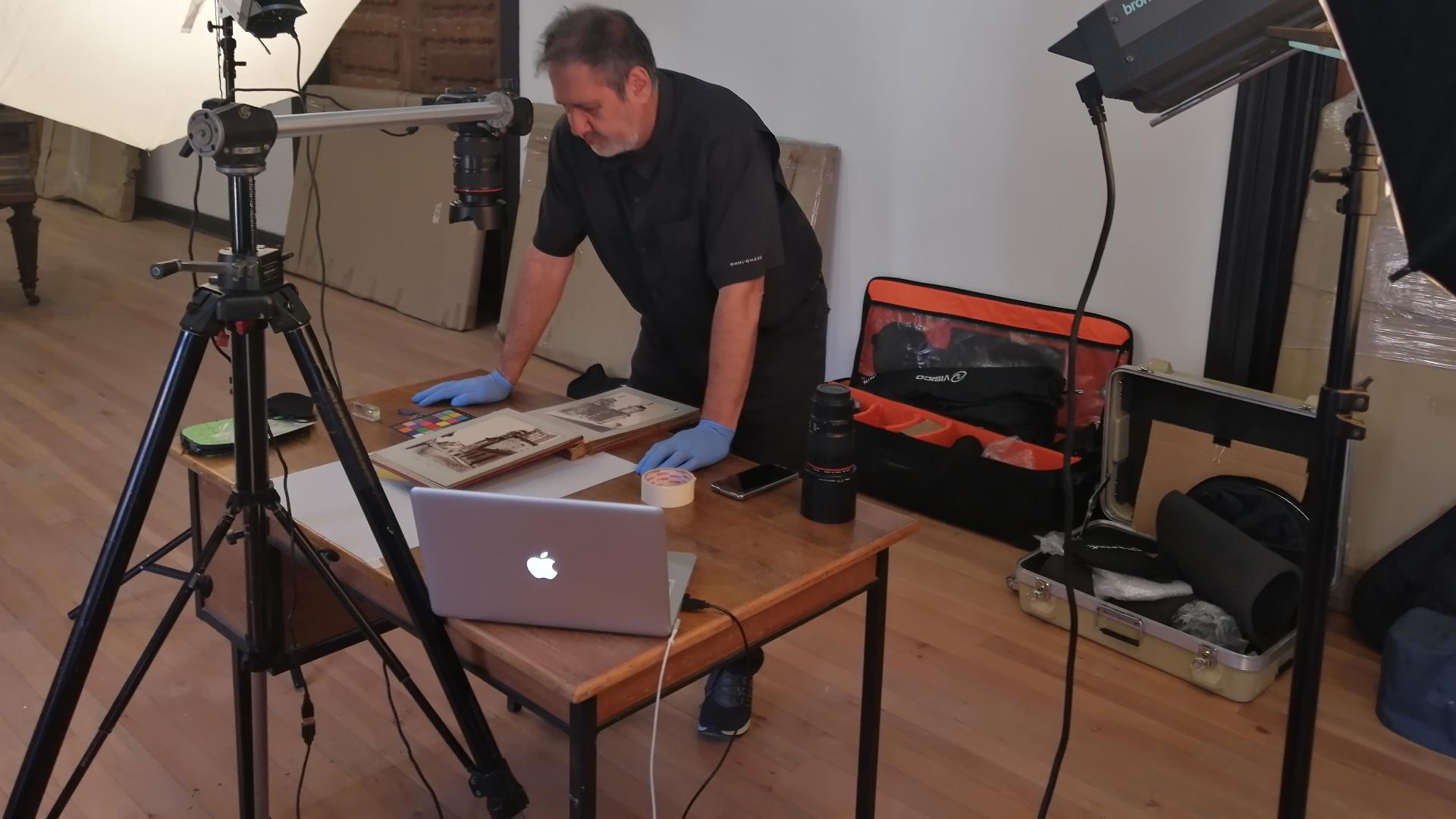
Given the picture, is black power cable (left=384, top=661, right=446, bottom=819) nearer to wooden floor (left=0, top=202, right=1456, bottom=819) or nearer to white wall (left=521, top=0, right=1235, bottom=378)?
wooden floor (left=0, top=202, right=1456, bottom=819)

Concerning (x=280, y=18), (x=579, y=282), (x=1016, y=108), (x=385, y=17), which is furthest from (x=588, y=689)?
(x=385, y=17)

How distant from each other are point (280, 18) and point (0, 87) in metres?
0.33

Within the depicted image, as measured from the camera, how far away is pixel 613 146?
6.50ft

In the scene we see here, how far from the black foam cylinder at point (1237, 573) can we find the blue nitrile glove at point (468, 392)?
1.50m

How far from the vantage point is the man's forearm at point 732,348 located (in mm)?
1921

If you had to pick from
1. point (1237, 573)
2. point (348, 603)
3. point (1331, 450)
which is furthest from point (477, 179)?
point (1237, 573)

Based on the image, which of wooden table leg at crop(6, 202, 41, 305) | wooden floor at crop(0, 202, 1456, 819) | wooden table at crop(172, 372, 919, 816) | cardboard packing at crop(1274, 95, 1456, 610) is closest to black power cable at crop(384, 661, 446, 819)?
wooden floor at crop(0, 202, 1456, 819)

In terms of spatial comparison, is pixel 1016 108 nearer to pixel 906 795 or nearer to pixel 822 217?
pixel 822 217

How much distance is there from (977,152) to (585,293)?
1625 mm

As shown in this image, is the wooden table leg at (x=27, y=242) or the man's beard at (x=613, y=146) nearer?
the man's beard at (x=613, y=146)

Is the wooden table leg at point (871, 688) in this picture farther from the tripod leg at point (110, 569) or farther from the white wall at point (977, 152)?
the white wall at point (977, 152)

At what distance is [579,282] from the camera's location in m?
4.43

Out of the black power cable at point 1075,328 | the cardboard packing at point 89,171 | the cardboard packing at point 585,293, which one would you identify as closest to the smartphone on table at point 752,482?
the black power cable at point 1075,328

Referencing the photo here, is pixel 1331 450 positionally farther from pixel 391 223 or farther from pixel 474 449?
pixel 391 223
